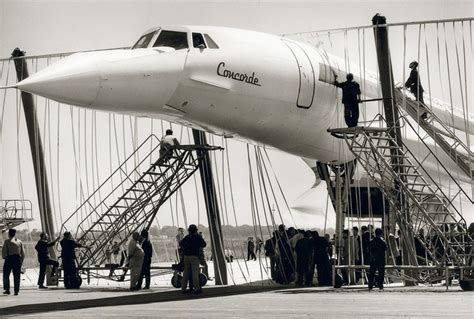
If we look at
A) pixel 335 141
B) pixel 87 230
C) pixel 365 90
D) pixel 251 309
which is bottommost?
pixel 251 309

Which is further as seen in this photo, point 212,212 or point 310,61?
point 212,212

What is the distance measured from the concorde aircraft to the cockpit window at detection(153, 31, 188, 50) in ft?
0.07

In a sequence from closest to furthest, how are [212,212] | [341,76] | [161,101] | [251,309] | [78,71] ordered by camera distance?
[251,309] → [78,71] → [161,101] → [341,76] → [212,212]

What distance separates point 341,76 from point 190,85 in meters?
5.67

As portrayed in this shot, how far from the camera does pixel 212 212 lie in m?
22.6

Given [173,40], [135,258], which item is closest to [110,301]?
[135,258]

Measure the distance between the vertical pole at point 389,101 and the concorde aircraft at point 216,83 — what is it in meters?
1.15

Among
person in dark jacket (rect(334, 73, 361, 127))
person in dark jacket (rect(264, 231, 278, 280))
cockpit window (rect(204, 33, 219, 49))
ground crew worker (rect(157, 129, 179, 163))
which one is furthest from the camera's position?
person in dark jacket (rect(264, 231, 278, 280))

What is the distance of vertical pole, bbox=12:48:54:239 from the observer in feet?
77.0

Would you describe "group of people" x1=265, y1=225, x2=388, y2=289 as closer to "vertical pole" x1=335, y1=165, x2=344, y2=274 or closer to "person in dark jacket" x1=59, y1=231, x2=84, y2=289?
"vertical pole" x1=335, y1=165, x2=344, y2=274

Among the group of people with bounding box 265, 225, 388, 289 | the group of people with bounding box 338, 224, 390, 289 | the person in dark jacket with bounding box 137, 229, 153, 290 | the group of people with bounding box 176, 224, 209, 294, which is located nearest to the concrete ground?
the group of people with bounding box 176, 224, 209, 294

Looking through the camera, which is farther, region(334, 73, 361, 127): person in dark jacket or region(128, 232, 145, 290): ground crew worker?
region(128, 232, 145, 290): ground crew worker

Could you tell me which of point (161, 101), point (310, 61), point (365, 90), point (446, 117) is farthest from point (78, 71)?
point (446, 117)

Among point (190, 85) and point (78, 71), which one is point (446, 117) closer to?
point (190, 85)
